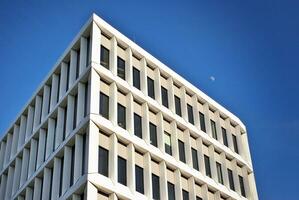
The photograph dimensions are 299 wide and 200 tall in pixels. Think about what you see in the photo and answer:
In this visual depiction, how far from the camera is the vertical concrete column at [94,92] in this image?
3538 cm

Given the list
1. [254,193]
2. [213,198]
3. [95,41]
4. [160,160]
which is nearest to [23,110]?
[95,41]

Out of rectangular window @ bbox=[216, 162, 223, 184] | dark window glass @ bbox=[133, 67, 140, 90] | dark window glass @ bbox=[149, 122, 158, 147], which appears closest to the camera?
dark window glass @ bbox=[149, 122, 158, 147]

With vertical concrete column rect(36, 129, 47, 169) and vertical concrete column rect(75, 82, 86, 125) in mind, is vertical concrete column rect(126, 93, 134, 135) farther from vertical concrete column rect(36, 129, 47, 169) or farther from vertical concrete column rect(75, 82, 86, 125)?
vertical concrete column rect(36, 129, 47, 169)

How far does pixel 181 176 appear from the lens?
40688 millimetres

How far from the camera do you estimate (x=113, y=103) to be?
3719 cm

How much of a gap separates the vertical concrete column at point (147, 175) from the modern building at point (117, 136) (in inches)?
2.8

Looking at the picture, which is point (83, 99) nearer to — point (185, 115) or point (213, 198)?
point (185, 115)

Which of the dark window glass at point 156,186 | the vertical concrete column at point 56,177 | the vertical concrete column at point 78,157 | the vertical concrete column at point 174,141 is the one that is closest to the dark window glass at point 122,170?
the vertical concrete column at point 78,157

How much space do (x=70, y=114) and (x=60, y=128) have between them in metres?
1.65

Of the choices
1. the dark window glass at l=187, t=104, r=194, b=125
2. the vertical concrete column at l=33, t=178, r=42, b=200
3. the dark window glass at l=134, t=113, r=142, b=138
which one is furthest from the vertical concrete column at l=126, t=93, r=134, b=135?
the dark window glass at l=187, t=104, r=194, b=125

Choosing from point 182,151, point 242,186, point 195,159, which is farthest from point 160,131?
point 242,186

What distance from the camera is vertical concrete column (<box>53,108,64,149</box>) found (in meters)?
38.4

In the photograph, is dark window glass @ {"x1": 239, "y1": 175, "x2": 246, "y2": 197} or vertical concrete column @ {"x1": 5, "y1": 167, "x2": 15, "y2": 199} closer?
vertical concrete column @ {"x1": 5, "y1": 167, "x2": 15, "y2": 199}

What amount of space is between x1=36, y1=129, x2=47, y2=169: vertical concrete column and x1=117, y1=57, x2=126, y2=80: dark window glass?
25.7ft
